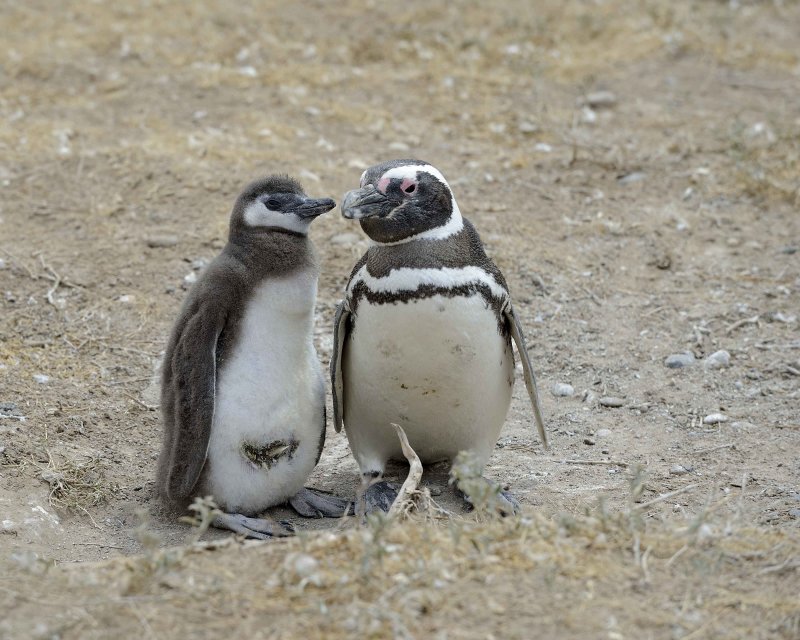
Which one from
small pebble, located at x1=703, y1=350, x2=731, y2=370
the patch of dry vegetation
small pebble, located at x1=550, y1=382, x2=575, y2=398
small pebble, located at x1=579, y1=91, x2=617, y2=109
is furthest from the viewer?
small pebble, located at x1=579, y1=91, x2=617, y2=109

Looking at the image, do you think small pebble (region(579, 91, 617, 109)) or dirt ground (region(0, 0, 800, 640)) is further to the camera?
small pebble (region(579, 91, 617, 109))

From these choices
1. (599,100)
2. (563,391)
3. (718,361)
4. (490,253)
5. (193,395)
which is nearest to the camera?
(193,395)

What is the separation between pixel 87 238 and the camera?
6.57 m

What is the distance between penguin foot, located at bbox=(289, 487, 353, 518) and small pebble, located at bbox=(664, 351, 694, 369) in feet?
6.38

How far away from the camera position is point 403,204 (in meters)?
4.23

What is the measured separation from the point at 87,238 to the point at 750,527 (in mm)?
4306

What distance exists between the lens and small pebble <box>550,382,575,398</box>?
555cm

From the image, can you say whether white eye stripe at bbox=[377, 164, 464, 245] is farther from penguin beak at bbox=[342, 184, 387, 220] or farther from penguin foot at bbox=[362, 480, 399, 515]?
penguin foot at bbox=[362, 480, 399, 515]

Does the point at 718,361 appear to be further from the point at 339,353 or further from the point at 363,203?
the point at 363,203

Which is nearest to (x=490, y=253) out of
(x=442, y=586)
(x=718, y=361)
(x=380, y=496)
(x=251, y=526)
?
(x=718, y=361)

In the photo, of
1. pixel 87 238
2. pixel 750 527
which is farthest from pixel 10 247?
pixel 750 527

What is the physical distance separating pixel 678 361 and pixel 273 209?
240 cm

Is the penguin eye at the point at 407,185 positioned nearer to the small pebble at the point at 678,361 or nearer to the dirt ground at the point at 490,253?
the dirt ground at the point at 490,253

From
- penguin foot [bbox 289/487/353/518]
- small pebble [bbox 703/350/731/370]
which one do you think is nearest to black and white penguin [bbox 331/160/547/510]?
penguin foot [bbox 289/487/353/518]
